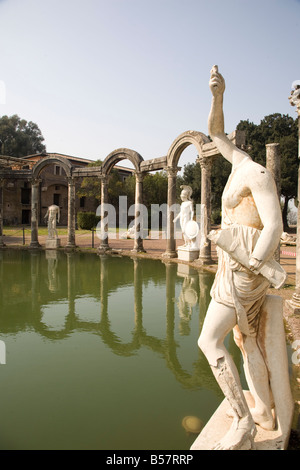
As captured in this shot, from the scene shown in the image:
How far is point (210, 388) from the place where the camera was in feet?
12.8

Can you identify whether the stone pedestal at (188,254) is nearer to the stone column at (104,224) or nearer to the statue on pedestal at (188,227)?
the statue on pedestal at (188,227)

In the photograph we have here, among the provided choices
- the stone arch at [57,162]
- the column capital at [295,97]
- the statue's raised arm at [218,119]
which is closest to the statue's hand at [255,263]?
the statue's raised arm at [218,119]

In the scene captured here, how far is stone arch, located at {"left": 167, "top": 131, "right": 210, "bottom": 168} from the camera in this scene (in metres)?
12.8

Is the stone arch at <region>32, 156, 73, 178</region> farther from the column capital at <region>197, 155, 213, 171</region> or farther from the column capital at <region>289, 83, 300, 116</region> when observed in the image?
the column capital at <region>289, 83, 300, 116</region>

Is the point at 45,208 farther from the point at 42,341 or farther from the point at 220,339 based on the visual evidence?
the point at 220,339

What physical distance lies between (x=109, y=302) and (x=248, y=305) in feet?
17.9

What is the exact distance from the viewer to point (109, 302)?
7.62 m

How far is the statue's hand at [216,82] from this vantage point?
9.14ft

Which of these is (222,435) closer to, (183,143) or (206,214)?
(206,214)

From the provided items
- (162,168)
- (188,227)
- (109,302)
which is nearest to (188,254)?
(188,227)

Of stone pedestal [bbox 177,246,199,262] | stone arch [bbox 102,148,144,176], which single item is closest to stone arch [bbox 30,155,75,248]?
stone arch [bbox 102,148,144,176]

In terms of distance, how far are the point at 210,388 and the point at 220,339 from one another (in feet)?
5.69

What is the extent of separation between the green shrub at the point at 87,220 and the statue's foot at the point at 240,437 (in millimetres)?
29272

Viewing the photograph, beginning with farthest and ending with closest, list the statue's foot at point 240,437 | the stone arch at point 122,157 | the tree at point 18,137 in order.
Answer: the tree at point 18,137 < the stone arch at point 122,157 < the statue's foot at point 240,437
